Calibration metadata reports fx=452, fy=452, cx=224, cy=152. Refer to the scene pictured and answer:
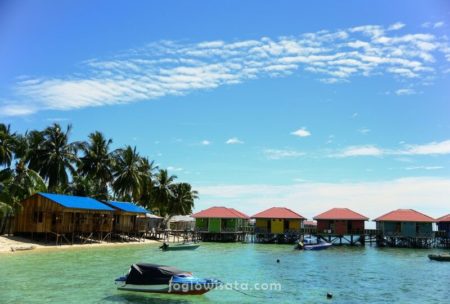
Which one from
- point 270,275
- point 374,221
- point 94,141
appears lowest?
point 270,275

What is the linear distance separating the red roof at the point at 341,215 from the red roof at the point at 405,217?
2.90m

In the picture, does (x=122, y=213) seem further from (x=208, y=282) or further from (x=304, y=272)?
(x=208, y=282)

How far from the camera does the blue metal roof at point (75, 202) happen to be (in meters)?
44.4

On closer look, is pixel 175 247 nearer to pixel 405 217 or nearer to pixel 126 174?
pixel 126 174

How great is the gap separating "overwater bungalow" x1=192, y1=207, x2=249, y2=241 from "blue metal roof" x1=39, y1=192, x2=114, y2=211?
2092 cm

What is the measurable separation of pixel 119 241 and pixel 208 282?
118 feet

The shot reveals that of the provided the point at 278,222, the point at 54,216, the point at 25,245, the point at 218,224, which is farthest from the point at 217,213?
the point at 25,245

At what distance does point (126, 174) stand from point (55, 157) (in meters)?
13.5

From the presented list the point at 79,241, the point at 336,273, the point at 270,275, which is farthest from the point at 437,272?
the point at 79,241

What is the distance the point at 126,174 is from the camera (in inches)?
2493

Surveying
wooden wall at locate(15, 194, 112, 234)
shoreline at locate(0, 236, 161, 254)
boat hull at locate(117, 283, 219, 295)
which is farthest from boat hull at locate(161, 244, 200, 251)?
boat hull at locate(117, 283, 219, 295)

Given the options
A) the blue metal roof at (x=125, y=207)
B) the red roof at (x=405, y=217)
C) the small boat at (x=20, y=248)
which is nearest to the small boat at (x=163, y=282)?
the small boat at (x=20, y=248)

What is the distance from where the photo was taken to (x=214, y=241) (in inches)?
2741

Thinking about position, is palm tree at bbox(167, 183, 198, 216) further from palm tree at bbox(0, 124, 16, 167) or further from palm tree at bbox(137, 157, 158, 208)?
palm tree at bbox(0, 124, 16, 167)
